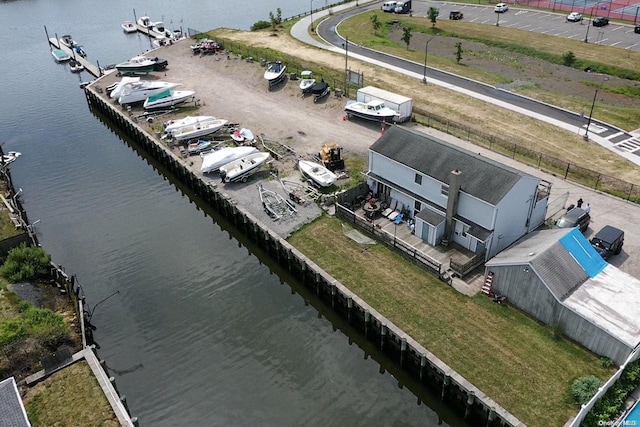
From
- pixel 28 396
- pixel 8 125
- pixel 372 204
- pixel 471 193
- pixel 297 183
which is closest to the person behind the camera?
pixel 28 396

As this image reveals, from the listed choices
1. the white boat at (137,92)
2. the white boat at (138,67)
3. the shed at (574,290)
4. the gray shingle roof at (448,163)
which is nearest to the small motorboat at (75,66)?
the white boat at (138,67)

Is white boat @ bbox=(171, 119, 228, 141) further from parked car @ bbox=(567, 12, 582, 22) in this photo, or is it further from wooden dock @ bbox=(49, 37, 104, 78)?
parked car @ bbox=(567, 12, 582, 22)

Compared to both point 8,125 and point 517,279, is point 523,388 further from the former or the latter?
point 8,125

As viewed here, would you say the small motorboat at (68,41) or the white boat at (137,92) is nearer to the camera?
the white boat at (137,92)

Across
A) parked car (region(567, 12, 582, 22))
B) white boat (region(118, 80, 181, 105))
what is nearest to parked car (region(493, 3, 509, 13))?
parked car (region(567, 12, 582, 22))

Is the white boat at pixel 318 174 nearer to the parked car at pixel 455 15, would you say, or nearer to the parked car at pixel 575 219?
the parked car at pixel 575 219

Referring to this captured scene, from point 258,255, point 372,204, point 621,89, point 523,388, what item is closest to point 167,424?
point 258,255
